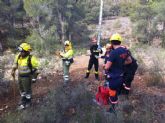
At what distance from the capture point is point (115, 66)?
7418 mm

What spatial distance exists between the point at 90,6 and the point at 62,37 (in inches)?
291

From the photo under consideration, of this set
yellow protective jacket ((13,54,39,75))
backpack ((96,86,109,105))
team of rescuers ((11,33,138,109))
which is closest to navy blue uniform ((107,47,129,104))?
team of rescuers ((11,33,138,109))

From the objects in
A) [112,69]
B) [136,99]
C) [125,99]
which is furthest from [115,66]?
[136,99]

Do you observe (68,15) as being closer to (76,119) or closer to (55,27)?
(55,27)

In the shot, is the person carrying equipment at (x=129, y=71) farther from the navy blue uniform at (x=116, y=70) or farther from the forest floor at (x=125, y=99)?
the forest floor at (x=125, y=99)

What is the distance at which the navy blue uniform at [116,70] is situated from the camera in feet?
23.8

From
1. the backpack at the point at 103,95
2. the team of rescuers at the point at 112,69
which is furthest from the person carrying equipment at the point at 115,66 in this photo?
the backpack at the point at 103,95

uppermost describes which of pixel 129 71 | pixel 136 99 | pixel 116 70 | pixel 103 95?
pixel 116 70

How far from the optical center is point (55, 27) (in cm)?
2792

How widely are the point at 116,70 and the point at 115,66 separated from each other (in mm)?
107

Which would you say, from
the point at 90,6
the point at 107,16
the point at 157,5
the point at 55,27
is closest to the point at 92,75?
the point at 55,27

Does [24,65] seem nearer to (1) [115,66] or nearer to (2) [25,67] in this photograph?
(2) [25,67]

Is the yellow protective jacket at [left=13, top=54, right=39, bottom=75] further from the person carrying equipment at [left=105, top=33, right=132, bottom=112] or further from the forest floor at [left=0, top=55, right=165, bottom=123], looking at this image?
the person carrying equipment at [left=105, top=33, right=132, bottom=112]

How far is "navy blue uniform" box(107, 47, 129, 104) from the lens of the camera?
7255mm
